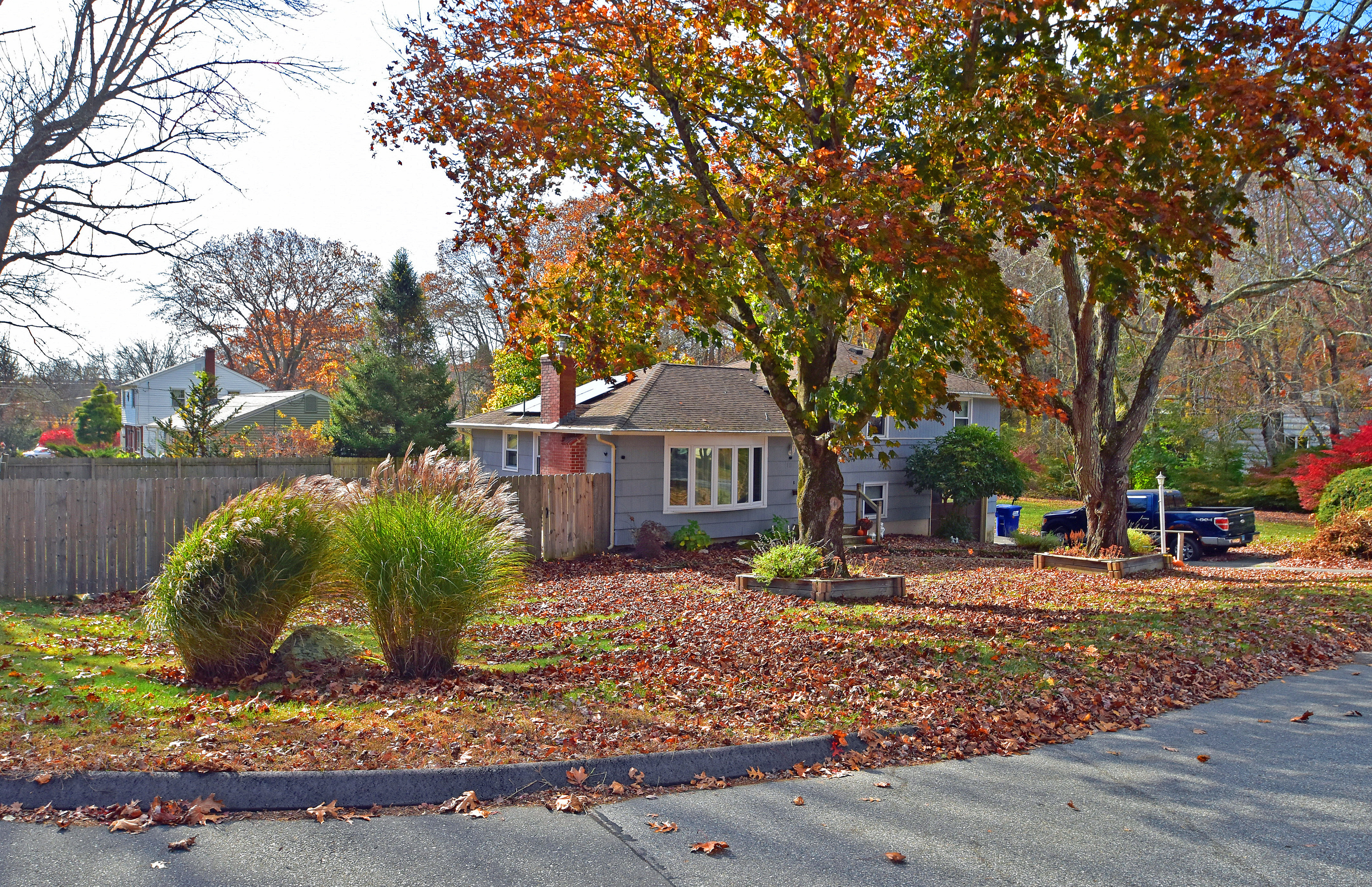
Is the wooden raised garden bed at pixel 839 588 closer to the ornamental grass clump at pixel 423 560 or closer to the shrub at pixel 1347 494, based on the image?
the ornamental grass clump at pixel 423 560

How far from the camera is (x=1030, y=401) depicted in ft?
38.1

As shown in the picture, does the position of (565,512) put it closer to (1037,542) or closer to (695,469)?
(695,469)

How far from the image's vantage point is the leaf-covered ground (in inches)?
216

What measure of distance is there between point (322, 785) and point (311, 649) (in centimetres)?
314

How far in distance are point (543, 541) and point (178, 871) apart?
45.4 feet

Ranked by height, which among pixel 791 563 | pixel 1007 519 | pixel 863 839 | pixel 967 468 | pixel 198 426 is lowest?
pixel 863 839

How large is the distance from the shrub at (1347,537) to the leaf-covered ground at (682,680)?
6.02 m

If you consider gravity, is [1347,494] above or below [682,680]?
above

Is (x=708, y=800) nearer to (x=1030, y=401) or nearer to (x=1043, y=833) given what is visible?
(x=1043, y=833)

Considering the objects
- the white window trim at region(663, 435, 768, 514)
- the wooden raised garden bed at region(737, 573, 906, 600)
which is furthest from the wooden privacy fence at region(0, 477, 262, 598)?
the white window trim at region(663, 435, 768, 514)

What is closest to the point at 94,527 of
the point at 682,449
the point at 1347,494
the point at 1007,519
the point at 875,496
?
the point at 682,449

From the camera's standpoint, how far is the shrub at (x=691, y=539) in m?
19.5

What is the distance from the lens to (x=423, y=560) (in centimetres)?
673

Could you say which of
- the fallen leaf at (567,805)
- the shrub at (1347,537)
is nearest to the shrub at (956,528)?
the shrub at (1347,537)
